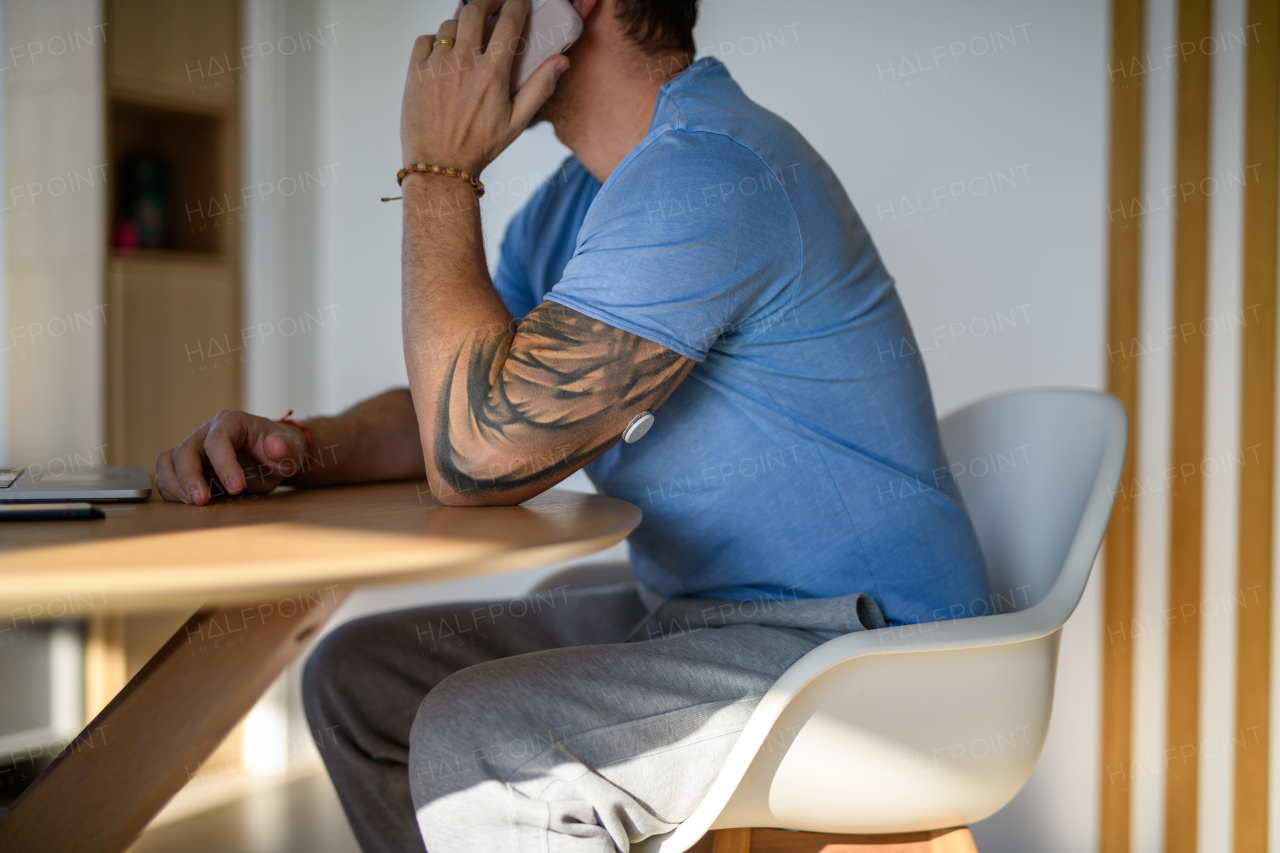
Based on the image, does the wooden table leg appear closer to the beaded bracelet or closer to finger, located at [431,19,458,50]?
the beaded bracelet

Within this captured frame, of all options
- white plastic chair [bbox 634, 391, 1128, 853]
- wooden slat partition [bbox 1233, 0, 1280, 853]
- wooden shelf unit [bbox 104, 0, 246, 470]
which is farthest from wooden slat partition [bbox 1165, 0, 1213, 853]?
wooden shelf unit [bbox 104, 0, 246, 470]

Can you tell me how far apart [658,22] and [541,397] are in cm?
64

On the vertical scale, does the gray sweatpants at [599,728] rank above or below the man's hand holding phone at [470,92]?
below

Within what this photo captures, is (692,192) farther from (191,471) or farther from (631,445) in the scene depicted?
(191,471)

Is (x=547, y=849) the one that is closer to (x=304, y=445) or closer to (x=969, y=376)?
(x=304, y=445)

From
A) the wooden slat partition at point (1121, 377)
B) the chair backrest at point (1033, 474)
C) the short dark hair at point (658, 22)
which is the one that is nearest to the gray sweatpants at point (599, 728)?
the chair backrest at point (1033, 474)

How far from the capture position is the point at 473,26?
1049 millimetres

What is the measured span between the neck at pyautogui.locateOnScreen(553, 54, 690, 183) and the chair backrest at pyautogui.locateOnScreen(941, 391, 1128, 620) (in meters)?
0.66

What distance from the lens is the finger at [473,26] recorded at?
104cm

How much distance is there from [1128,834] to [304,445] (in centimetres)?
156

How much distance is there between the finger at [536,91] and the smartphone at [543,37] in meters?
0.02

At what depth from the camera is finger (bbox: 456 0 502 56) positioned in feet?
3.42

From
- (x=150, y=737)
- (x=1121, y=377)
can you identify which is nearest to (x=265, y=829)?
(x=150, y=737)

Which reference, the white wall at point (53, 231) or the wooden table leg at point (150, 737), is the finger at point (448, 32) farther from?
the white wall at point (53, 231)
